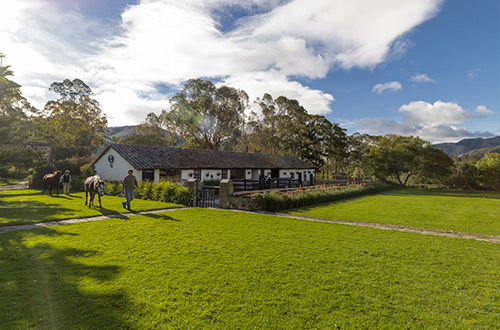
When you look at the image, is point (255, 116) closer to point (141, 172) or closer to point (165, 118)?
point (165, 118)

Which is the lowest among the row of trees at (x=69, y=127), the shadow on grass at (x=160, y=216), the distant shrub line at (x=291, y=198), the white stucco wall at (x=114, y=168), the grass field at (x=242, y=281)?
the grass field at (x=242, y=281)

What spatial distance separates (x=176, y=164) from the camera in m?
24.2

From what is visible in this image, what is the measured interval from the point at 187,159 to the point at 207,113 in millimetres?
18372

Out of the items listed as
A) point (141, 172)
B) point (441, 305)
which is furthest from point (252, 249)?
point (141, 172)

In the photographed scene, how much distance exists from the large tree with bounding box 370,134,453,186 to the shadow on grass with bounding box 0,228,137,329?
140 feet

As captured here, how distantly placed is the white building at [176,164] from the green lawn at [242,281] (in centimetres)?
1483

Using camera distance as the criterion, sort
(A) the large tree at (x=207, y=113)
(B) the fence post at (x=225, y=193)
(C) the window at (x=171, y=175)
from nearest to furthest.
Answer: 1. (B) the fence post at (x=225, y=193)
2. (C) the window at (x=171, y=175)
3. (A) the large tree at (x=207, y=113)

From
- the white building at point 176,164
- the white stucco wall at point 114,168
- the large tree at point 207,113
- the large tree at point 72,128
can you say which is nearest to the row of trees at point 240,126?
the large tree at point 207,113

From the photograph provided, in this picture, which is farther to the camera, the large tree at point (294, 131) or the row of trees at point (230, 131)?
the large tree at point (294, 131)

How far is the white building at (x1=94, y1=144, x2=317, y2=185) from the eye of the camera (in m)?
22.3

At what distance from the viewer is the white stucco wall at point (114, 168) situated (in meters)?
22.0

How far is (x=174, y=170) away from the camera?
2406 centimetres

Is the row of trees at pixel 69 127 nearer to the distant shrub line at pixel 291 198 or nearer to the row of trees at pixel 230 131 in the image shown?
the row of trees at pixel 230 131

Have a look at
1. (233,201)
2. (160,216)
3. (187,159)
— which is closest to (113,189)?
(187,159)
